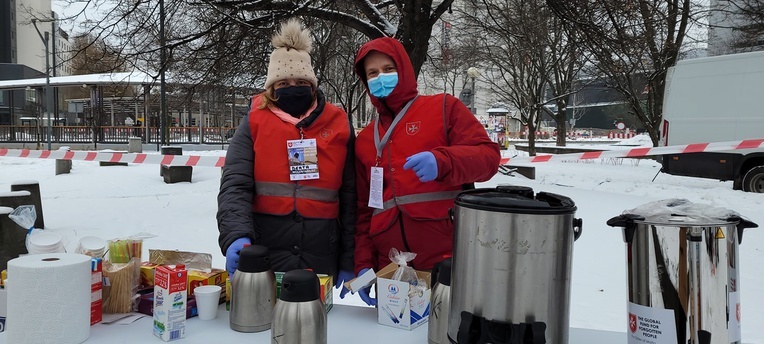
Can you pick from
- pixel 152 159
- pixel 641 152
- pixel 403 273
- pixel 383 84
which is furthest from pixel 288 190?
pixel 641 152

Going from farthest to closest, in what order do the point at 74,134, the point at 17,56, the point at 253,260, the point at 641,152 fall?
the point at 17,56 → the point at 74,134 → the point at 641,152 → the point at 253,260

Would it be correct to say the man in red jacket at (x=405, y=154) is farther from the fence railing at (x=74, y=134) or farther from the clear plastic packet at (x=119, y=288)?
the fence railing at (x=74, y=134)

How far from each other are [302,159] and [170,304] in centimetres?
80

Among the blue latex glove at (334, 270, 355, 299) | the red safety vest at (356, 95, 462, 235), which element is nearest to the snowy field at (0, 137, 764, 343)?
the blue latex glove at (334, 270, 355, 299)

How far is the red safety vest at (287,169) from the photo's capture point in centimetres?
222

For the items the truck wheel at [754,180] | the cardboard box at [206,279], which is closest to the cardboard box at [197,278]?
the cardboard box at [206,279]

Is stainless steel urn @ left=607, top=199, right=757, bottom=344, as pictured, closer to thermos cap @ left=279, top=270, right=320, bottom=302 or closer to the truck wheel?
thermos cap @ left=279, top=270, right=320, bottom=302

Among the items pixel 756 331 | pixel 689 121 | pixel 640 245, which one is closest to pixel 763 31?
pixel 689 121

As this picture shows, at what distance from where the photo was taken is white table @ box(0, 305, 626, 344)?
5.50 feet

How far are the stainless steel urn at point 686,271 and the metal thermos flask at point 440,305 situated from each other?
1.65 ft

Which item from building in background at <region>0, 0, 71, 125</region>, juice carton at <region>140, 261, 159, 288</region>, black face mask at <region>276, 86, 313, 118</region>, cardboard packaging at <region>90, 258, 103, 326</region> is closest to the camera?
cardboard packaging at <region>90, 258, 103, 326</region>

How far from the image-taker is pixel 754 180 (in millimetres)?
9547

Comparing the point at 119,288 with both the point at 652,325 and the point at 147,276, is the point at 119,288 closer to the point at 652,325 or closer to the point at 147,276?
the point at 147,276

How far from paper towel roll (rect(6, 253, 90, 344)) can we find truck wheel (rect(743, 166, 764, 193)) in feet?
36.3
